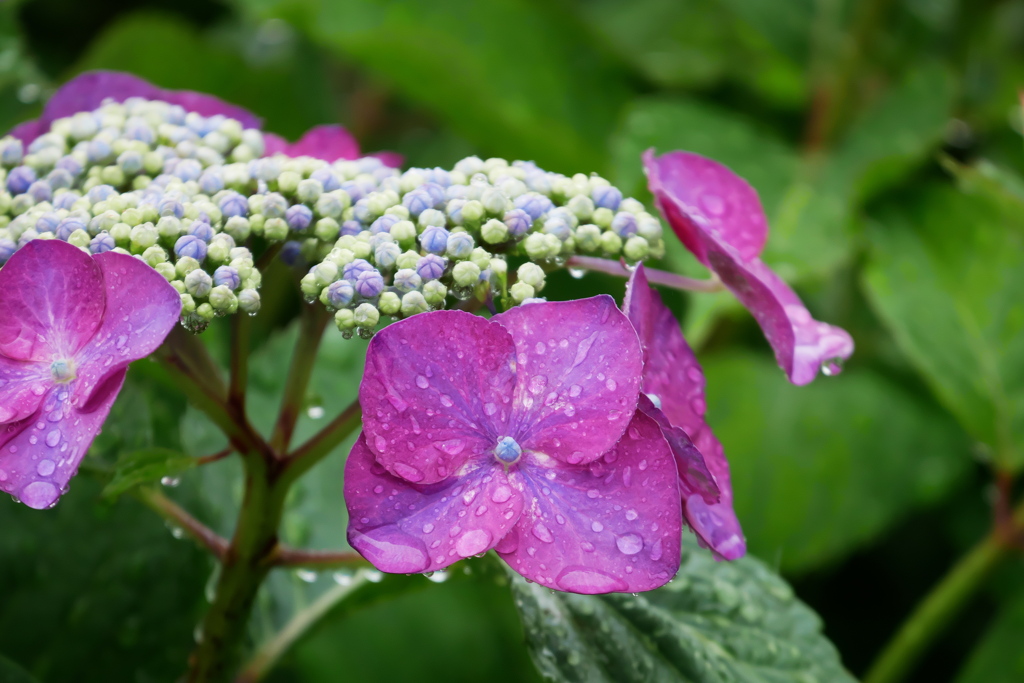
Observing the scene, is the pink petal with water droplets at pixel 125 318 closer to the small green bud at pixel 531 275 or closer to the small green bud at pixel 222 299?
the small green bud at pixel 222 299

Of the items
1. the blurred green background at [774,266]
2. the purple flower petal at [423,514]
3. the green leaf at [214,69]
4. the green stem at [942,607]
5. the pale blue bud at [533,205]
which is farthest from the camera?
the green leaf at [214,69]

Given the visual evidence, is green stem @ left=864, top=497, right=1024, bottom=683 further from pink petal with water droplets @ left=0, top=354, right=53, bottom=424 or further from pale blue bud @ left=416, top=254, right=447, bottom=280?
pink petal with water droplets @ left=0, top=354, right=53, bottom=424

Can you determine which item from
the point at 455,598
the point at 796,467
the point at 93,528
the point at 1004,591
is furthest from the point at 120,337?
the point at 1004,591

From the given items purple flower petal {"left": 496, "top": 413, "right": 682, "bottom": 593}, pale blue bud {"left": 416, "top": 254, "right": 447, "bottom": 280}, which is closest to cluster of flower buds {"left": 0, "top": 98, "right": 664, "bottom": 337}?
pale blue bud {"left": 416, "top": 254, "right": 447, "bottom": 280}

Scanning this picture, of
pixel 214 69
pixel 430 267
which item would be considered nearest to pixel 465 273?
pixel 430 267

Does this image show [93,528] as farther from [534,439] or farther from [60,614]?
[534,439]

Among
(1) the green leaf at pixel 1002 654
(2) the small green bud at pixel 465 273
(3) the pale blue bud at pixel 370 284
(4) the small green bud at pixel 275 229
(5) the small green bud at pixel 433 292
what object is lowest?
(1) the green leaf at pixel 1002 654

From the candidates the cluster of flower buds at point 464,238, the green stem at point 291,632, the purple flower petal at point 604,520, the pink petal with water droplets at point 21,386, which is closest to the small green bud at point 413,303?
Result: the cluster of flower buds at point 464,238
